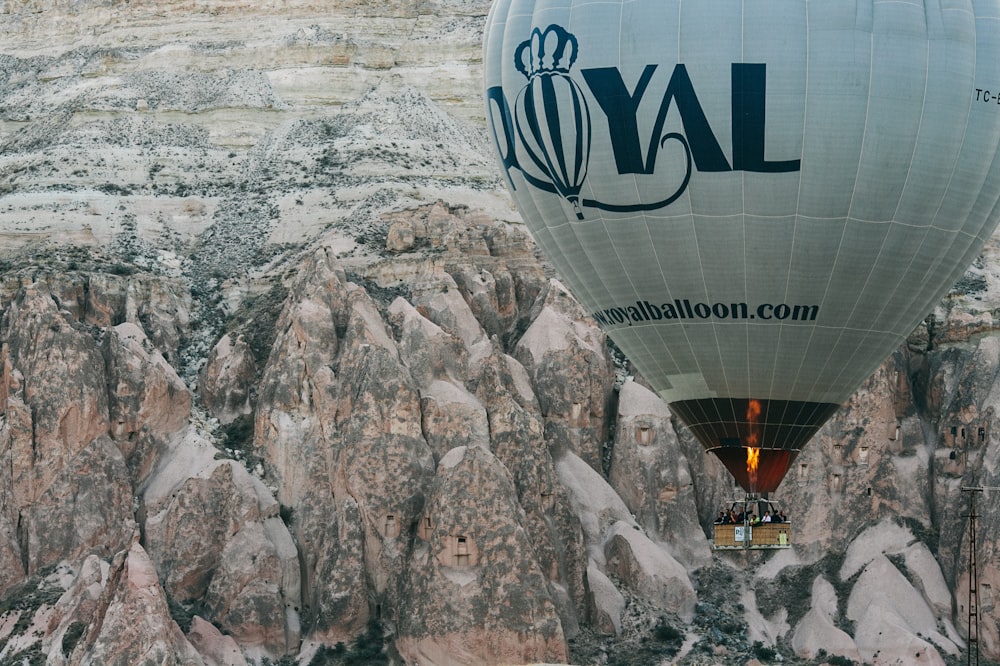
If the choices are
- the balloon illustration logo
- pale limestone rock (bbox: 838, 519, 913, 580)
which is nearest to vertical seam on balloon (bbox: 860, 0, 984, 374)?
the balloon illustration logo

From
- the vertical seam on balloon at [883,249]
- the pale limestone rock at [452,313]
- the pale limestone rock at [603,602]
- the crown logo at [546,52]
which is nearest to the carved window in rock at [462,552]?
the pale limestone rock at [603,602]

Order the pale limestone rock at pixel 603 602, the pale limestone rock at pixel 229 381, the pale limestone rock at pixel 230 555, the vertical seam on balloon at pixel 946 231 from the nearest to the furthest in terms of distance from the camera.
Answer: the vertical seam on balloon at pixel 946 231 < the pale limestone rock at pixel 230 555 < the pale limestone rock at pixel 603 602 < the pale limestone rock at pixel 229 381

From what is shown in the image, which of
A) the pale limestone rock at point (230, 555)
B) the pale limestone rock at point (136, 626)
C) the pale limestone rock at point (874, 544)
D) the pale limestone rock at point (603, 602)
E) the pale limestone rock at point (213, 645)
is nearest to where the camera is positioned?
the pale limestone rock at point (136, 626)

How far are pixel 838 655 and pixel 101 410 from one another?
2652cm

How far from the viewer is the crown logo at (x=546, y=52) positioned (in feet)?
214

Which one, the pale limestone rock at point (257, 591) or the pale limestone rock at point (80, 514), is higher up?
the pale limestone rock at point (80, 514)

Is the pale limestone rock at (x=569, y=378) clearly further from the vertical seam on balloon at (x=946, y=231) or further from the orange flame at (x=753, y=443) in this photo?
the vertical seam on balloon at (x=946, y=231)

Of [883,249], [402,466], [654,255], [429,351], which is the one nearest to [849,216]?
[883,249]

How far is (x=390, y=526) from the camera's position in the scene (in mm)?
95875

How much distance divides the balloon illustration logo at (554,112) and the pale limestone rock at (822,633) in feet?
116

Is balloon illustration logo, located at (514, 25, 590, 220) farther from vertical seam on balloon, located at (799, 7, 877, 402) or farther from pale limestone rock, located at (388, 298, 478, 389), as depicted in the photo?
pale limestone rock, located at (388, 298, 478, 389)

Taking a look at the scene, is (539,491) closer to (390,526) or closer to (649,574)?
(649,574)

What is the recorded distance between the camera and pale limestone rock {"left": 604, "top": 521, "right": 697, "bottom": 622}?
9956 centimetres

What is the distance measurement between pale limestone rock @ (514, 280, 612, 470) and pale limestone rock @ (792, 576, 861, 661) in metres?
9.66
